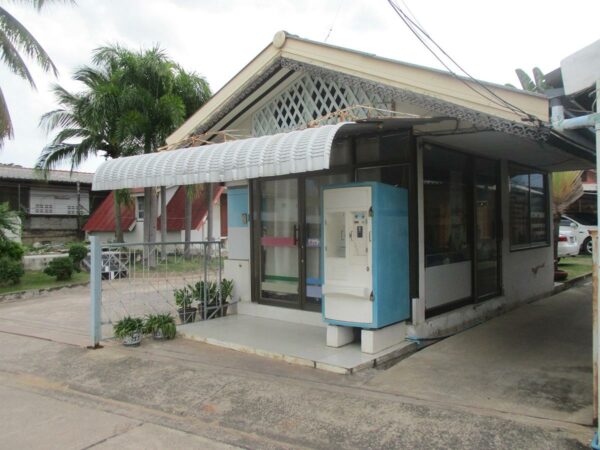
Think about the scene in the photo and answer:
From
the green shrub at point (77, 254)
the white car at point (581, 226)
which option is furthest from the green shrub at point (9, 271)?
the white car at point (581, 226)

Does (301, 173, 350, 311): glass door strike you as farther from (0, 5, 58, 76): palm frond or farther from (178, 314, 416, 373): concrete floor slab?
(0, 5, 58, 76): palm frond

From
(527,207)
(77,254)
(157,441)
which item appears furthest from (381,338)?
(77,254)

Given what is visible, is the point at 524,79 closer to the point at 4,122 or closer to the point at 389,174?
the point at 389,174

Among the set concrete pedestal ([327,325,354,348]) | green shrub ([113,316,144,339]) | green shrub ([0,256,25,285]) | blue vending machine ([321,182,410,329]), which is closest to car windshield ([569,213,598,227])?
blue vending machine ([321,182,410,329])

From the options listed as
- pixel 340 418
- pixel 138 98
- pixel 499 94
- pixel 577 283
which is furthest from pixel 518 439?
pixel 138 98

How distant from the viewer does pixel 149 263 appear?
7238 mm

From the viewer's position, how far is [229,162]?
18.3 ft

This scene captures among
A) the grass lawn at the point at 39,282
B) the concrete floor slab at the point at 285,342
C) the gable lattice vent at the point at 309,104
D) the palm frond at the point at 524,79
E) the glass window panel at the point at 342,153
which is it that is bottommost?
the concrete floor slab at the point at 285,342

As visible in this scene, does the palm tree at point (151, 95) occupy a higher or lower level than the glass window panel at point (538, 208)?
higher

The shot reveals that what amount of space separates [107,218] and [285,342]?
20369 mm

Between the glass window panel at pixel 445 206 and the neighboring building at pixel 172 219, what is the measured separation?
14.9 meters

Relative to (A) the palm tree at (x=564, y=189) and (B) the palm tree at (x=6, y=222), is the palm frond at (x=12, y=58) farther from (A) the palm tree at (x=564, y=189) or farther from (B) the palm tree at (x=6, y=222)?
(A) the palm tree at (x=564, y=189)

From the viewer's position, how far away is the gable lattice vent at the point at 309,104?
640 cm

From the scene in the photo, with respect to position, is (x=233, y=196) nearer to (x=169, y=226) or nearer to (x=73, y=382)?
(x=73, y=382)
